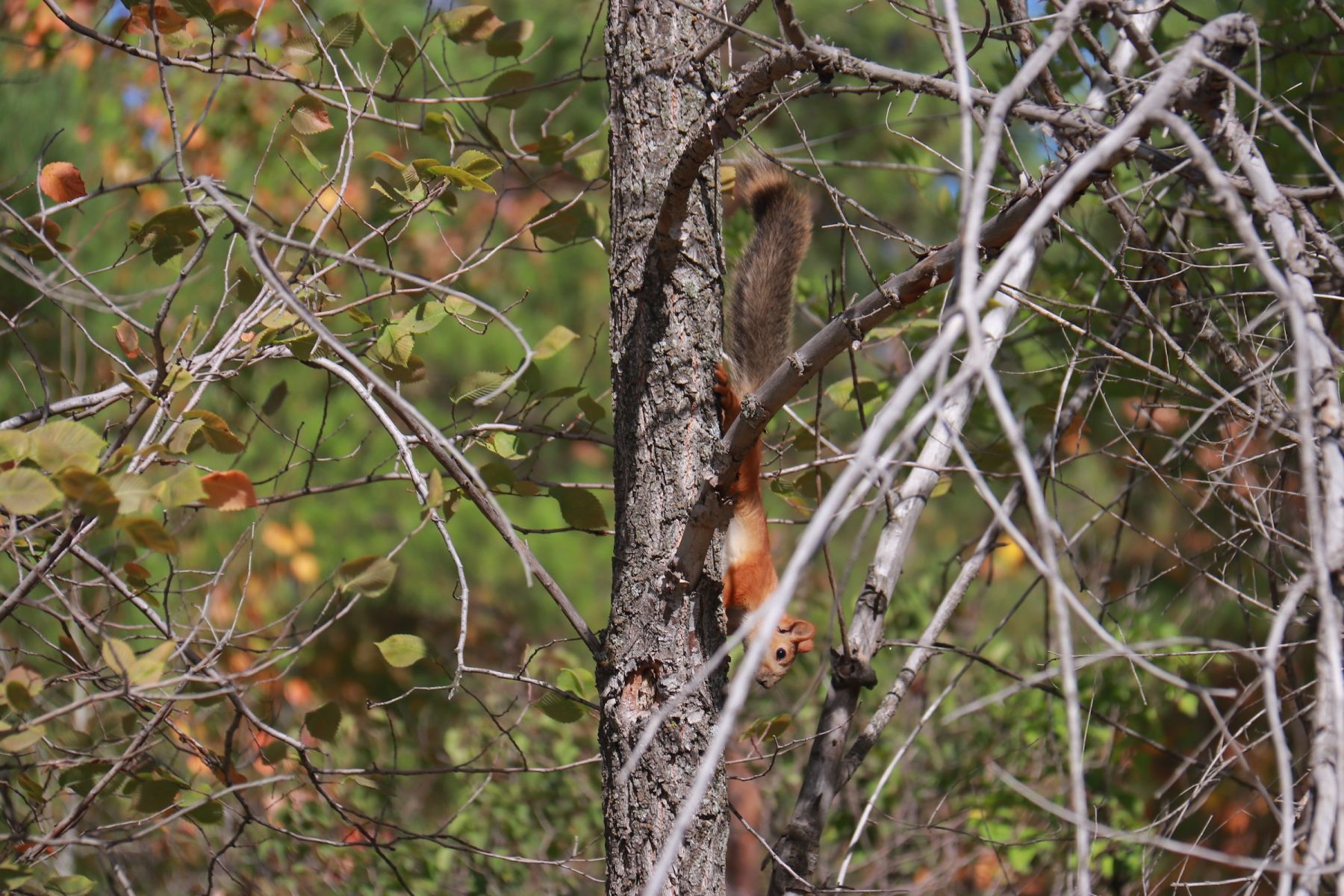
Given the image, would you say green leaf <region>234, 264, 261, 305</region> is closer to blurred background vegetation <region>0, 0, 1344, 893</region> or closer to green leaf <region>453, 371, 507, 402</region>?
blurred background vegetation <region>0, 0, 1344, 893</region>

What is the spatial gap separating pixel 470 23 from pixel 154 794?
4.88 feet

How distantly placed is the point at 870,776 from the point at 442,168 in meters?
2.75

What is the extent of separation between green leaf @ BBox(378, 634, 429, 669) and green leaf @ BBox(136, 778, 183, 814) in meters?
0.36

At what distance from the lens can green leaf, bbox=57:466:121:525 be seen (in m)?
1.19

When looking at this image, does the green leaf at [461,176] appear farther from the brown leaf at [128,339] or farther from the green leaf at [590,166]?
the brown leaf at [128,339]

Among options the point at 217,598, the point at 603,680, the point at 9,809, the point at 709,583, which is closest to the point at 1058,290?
the point at 709,583

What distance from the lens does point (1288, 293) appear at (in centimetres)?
85

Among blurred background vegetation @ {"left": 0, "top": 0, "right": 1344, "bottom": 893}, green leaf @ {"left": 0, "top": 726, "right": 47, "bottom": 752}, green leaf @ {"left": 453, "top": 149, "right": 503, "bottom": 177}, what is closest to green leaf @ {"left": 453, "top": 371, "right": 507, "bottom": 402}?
blurred background vegetation @ {"left": 0, "top": 0, "right": 1344, "bottom": 893}

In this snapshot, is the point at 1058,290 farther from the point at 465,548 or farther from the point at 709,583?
the point at 465,548

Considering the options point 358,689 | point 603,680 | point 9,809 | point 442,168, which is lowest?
point 358,689

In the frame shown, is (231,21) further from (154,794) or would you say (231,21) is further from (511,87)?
(154,794)

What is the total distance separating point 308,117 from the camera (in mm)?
1993

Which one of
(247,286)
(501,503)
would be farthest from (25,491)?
(501,503)

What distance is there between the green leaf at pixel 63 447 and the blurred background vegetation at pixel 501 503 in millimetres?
221
